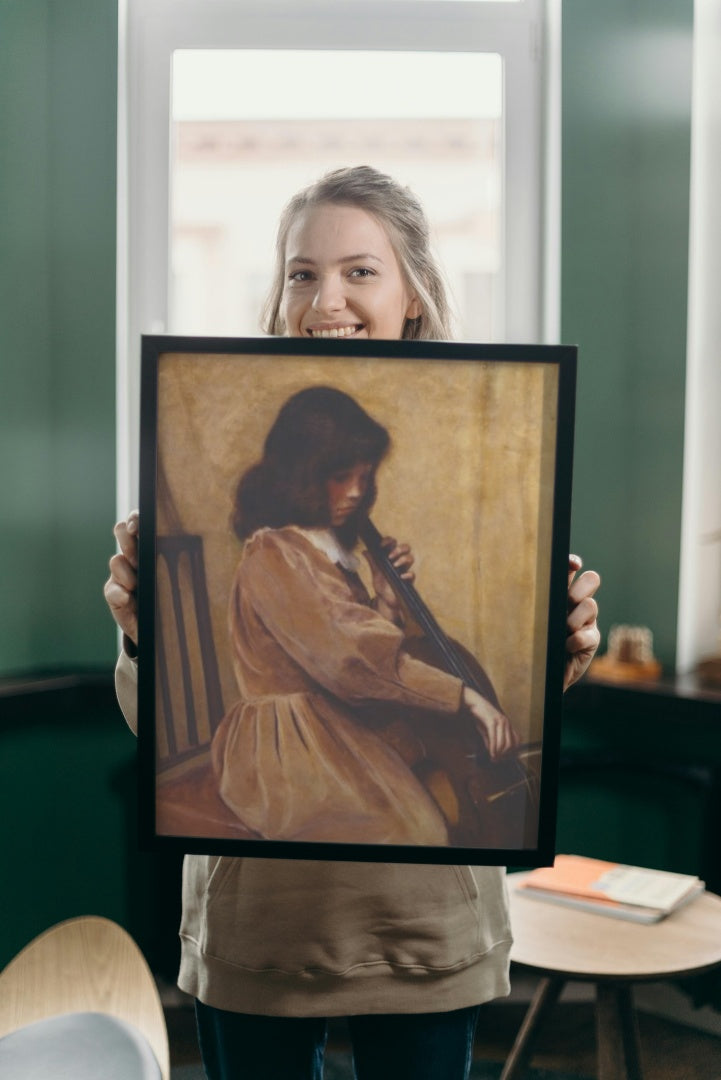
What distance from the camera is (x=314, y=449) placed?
3.12ft

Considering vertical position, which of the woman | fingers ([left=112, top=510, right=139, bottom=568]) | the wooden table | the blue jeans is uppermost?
fingers ([left=112, top=510, right=139, bottom=568])

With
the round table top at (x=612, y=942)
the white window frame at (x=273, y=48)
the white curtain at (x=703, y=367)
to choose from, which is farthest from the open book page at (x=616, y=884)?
the white window frame at (x=273, y=48)

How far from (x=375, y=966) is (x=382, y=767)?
23 cm

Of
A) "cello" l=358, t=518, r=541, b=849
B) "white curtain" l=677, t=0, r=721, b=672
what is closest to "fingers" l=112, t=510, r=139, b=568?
"cello" l=358, t=518, r=541, b=849

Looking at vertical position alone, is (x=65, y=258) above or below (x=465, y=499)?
above

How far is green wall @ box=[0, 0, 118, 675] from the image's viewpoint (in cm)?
249

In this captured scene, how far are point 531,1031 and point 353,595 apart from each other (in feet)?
4.31

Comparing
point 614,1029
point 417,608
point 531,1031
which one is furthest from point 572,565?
point 531,1031

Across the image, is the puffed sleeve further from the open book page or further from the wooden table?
the open book page

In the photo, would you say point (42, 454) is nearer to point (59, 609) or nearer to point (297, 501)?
point (59, 609)

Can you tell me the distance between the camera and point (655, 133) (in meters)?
2.57

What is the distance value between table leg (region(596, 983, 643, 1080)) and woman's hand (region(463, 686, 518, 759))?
96 centimetres

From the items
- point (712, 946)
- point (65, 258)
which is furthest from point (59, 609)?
point (712, 946)

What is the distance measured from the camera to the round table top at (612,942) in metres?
1.66
